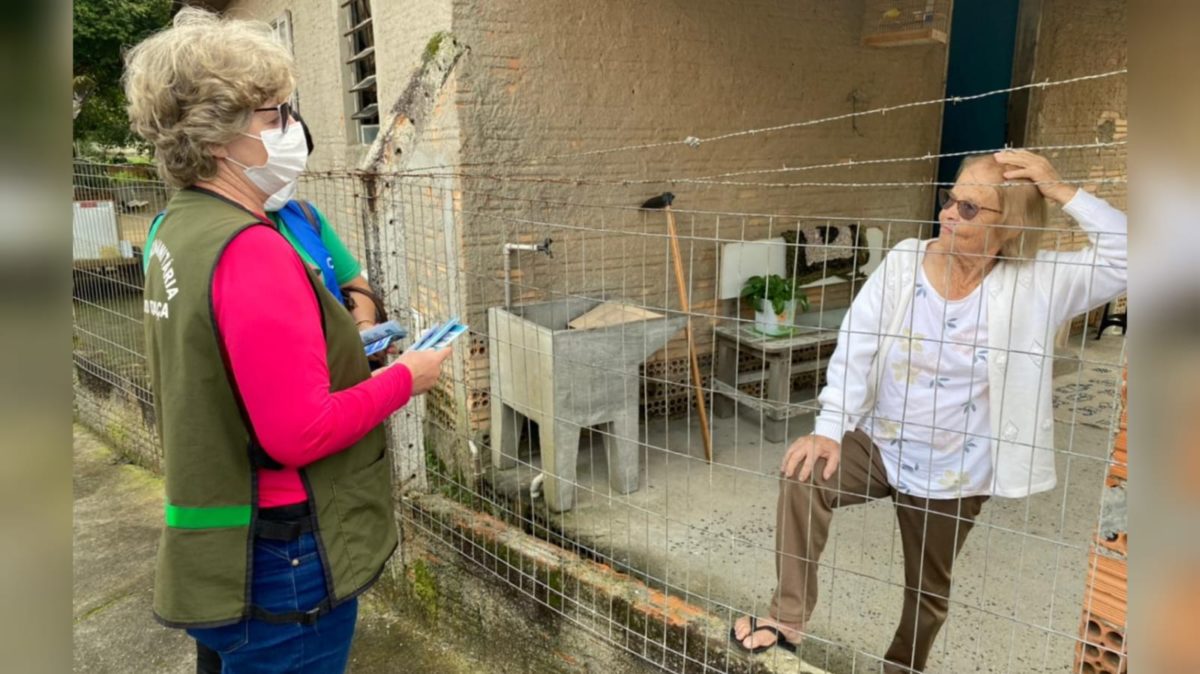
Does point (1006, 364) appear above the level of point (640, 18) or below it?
below

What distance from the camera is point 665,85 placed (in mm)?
4586

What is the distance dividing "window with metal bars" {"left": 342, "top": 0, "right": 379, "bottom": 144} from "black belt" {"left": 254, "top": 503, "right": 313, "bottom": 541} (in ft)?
17.5

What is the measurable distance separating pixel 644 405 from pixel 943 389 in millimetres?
2004

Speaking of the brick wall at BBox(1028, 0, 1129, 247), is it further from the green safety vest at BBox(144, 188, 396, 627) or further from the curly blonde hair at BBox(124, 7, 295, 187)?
the curly blonde hair at BBox(124, 7, 295, 187)

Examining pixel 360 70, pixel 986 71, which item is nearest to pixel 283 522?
pixel 360 70

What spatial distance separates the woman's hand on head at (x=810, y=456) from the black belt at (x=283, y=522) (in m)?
1.28

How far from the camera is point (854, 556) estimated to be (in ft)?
10.9

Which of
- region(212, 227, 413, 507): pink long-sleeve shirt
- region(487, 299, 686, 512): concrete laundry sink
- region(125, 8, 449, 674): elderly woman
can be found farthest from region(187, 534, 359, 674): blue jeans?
region(487, 299, 686, 512): concrete laundry sink

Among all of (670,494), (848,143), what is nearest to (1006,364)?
(670,494)

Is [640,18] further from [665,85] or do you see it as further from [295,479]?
[295,479]

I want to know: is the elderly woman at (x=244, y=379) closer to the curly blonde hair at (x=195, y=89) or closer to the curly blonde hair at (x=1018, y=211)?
the curly blonde hair at (x=195, y=89)

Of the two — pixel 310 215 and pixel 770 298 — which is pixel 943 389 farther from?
pixel 770 298
